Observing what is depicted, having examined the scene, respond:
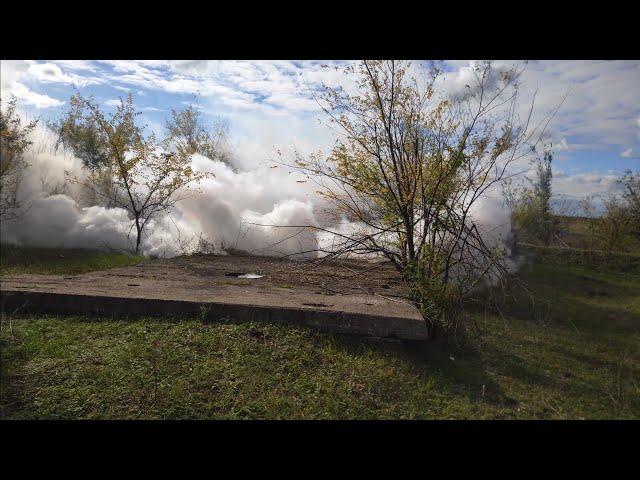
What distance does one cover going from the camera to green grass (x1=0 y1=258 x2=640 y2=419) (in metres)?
4.35

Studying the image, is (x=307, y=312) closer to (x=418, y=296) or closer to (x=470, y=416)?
(x=418, y=296)

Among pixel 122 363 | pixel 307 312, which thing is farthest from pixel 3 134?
pixel 307 312

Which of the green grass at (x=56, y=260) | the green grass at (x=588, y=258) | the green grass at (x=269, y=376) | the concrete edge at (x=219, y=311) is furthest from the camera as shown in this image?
the green grass at (x=588, y=258)

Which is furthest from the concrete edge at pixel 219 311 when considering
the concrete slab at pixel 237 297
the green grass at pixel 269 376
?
the green grass at pixel 269 376

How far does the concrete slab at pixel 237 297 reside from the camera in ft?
19.6

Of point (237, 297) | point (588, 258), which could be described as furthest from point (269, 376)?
point (588, 258)

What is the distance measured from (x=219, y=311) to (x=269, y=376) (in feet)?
5.31

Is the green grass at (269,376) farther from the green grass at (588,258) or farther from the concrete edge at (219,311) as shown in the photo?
the green grass at (588,258)

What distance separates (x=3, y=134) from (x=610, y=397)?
833cm

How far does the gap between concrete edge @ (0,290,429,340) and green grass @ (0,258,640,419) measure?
170 millimetres

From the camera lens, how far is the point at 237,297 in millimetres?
6848

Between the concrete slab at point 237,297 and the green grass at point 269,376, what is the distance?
22 centimetres

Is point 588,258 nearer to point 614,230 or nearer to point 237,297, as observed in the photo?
point 614,230

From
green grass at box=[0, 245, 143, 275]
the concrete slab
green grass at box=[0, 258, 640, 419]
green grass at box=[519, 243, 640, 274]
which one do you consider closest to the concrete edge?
the concrete slab
